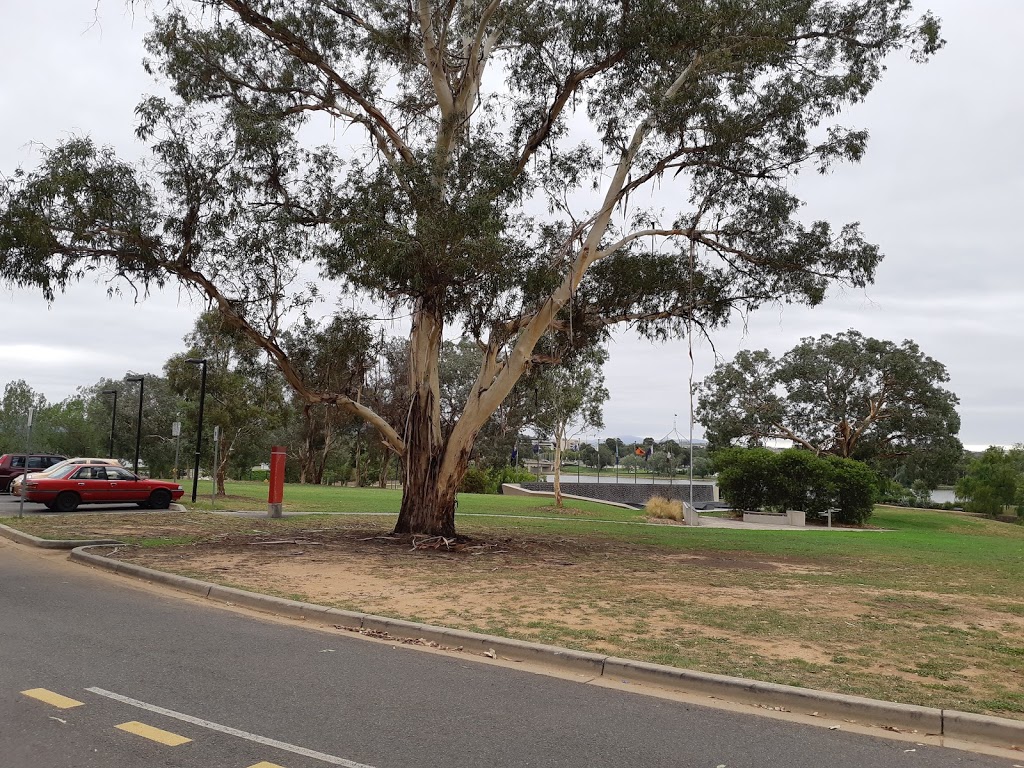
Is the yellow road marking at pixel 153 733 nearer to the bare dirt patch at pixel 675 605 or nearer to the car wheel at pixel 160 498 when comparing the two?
the bare dirt patch at pixel 675 605

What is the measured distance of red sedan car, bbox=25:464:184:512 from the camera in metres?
21.9

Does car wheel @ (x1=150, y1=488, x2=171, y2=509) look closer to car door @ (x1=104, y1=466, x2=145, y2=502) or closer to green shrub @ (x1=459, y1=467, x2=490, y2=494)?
car door @ (x1=104, y1=466, x2=145, y2=502)

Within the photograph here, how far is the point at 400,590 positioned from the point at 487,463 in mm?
45643

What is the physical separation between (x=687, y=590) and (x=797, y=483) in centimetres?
2638

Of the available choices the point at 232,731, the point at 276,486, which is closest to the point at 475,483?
the point at 276,486

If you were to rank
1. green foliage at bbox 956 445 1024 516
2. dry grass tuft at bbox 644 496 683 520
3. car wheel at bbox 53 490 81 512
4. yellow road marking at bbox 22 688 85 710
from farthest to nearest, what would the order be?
green foliage at bbox 956 445 1024 516 → dry grass tuft at bbox 644 496 683 520 → car wheel at bbox 53 490 81 512 → yellow road marking at bbox 22 688 85 710

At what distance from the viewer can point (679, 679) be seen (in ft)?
22.1

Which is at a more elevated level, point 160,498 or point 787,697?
point 787,697

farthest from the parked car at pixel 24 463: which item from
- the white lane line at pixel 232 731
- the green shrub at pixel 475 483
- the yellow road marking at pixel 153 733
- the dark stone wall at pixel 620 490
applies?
the dark stone wall at pixel 620 490

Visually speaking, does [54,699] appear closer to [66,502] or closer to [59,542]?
[59,542]

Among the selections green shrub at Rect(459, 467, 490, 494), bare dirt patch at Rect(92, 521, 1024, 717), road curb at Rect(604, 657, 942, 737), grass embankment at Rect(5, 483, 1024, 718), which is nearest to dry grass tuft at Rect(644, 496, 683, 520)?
grass embankment at Rect(5, 483, 1024, 718)

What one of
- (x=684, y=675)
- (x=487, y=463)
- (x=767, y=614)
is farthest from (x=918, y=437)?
(x=684, y=675)

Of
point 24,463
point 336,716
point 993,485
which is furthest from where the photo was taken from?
point 993,485

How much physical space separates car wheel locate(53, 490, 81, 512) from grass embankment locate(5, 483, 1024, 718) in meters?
1.95
